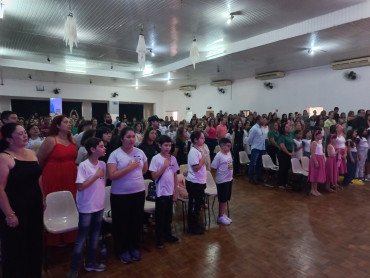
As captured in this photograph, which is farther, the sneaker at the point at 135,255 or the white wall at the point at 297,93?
the white wall at the point at 297,93

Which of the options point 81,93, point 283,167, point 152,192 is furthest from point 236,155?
point 81,93

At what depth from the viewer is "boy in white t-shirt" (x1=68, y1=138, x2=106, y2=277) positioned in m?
2.15

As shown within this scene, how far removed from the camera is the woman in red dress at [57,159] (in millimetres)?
2588

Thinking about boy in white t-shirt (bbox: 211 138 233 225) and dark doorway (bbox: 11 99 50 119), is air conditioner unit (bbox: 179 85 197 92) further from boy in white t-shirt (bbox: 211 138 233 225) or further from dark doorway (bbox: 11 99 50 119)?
boy in white t-shirt (bbox: 211 138 233 225)

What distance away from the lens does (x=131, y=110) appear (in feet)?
57.6

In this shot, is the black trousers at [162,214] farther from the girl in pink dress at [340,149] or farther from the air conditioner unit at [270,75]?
the air conditioner unit at [270,75]

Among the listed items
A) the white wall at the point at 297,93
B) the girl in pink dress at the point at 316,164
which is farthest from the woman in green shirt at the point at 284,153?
the white wall at the point at 297,93

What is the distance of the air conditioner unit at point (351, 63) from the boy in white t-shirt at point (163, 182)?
7896 millimetres

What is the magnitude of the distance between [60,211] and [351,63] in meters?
9.16

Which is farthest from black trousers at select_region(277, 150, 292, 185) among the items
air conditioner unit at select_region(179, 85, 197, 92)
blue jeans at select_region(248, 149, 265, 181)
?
air conditioner unit at select_region(179, 85, 197, 92)

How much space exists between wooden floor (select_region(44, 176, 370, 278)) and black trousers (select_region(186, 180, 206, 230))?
0.62 ft

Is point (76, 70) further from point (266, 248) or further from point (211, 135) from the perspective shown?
point (266, 248)

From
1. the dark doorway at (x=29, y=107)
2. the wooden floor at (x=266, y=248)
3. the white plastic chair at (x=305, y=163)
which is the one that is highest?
the dark doorway at (x=29, y=107)

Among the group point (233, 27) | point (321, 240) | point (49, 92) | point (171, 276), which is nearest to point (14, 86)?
point (49, 92)
